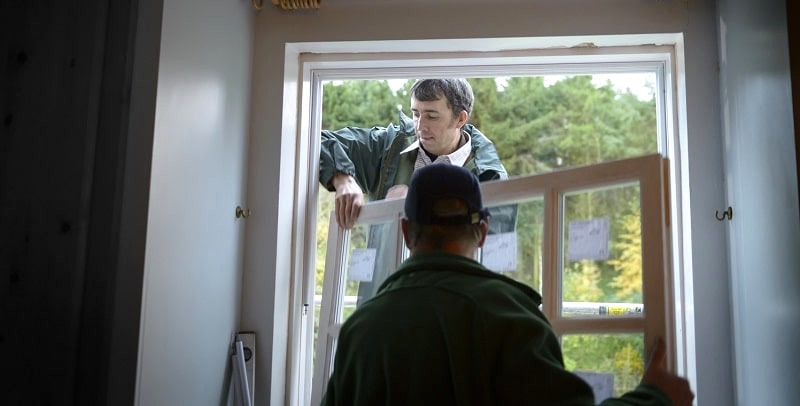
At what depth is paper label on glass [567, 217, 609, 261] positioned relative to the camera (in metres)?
1.44

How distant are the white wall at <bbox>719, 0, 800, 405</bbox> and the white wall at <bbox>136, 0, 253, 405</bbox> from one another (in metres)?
1.34

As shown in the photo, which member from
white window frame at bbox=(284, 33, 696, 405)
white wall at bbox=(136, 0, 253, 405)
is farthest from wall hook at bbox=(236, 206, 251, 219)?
white window frame at bbox=(284, 33, 696, 405)

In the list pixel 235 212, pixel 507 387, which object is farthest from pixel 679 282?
pixel 235 212

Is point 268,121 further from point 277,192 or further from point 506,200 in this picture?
point 506,200

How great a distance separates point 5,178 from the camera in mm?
1490

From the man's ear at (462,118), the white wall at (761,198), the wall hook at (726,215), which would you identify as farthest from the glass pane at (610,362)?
the man's ear at (462,118)

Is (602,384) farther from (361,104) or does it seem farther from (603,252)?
(361,104)

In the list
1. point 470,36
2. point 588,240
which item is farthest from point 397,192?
point 588,240

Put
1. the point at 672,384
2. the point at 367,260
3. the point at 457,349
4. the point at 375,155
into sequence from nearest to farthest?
the point at 457,349 < the point at 672,384 < the point at 367,260 < the point at 375,155

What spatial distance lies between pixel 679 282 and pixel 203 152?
140 cm

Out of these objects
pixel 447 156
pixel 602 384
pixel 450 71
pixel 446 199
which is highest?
pixel 450 71

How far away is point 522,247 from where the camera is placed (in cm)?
159

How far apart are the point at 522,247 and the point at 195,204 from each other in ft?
2.69

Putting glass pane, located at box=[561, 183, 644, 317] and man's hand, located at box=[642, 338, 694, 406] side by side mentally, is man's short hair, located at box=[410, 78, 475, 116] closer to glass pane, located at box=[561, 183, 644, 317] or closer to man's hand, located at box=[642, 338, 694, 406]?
glass pane, located at box=[561, 183, 644, 317]
